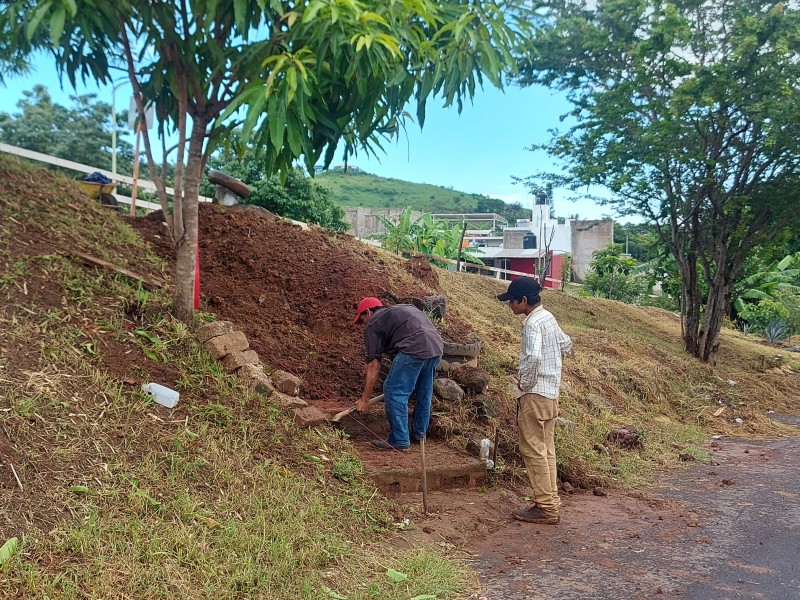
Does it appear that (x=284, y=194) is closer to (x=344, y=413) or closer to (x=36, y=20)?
(x=344, y=413)

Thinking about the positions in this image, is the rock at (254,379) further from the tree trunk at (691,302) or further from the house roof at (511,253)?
the house roof at (511,253)

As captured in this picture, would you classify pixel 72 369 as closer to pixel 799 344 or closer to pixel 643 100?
pixel 643 100

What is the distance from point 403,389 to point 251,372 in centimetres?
130

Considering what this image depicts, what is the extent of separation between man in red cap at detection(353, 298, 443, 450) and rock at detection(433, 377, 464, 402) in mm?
863

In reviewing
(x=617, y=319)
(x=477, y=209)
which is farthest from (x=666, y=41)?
(x=477, y=209)

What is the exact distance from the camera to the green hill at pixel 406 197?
56.2 meters

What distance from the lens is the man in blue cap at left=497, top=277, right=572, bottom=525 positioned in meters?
5.12

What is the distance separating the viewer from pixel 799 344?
76.3 ft

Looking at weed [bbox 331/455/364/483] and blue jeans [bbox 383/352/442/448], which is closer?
weed [bbox 331/455/364/483]

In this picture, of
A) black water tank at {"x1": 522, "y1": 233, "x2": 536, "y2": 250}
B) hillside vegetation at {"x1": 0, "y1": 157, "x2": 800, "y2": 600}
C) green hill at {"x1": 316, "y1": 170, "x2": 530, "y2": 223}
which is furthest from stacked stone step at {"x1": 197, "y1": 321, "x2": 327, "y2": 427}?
green hill at {"x1": 316, "y1": 170, "x2": 530, "y2": 223}

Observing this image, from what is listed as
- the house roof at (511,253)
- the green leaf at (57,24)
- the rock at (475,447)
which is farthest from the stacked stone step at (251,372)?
the house roof at (511,253)

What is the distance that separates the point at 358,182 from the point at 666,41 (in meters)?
49.5

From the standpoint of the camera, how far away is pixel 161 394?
4.72 metres

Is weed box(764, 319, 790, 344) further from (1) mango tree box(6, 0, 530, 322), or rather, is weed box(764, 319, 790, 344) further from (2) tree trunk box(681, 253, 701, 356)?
(1) mango tree box(6, 0, 530, 322)
